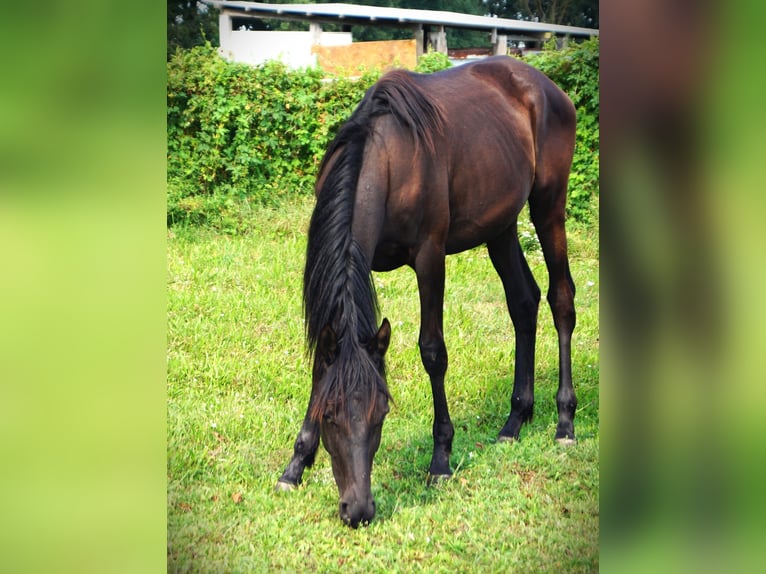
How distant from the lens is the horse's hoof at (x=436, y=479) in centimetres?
405

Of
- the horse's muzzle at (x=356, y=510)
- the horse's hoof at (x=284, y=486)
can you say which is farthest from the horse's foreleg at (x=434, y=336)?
the horse's muzzle at (x=356, y=510)

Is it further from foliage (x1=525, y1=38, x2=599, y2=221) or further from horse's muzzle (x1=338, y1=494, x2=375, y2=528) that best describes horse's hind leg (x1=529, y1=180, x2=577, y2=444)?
horse's muzzle (x1=338, y1=494, x2=375, y2=528)

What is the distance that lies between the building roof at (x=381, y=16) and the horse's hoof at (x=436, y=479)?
2237mm

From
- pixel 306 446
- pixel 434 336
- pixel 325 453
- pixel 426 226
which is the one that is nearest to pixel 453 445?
pixel 434 336

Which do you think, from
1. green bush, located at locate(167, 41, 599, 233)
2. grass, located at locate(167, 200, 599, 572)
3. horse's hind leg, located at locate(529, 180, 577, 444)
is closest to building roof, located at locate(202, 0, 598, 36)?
green bush, located at locate(167, 41, 599, 233)

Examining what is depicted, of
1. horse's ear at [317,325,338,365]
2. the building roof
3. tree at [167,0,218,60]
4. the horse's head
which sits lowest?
the horse's head

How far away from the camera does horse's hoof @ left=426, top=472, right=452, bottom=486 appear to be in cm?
405

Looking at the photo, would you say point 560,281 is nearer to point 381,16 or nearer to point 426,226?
point 426,226

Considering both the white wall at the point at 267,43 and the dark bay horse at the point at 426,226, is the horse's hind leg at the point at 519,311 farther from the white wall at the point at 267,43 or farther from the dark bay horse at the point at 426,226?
the white wall at the point at 267,43

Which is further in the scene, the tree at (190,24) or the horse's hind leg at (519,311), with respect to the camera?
the horse's hind leg at (519,311)

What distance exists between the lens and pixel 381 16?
344 cm
